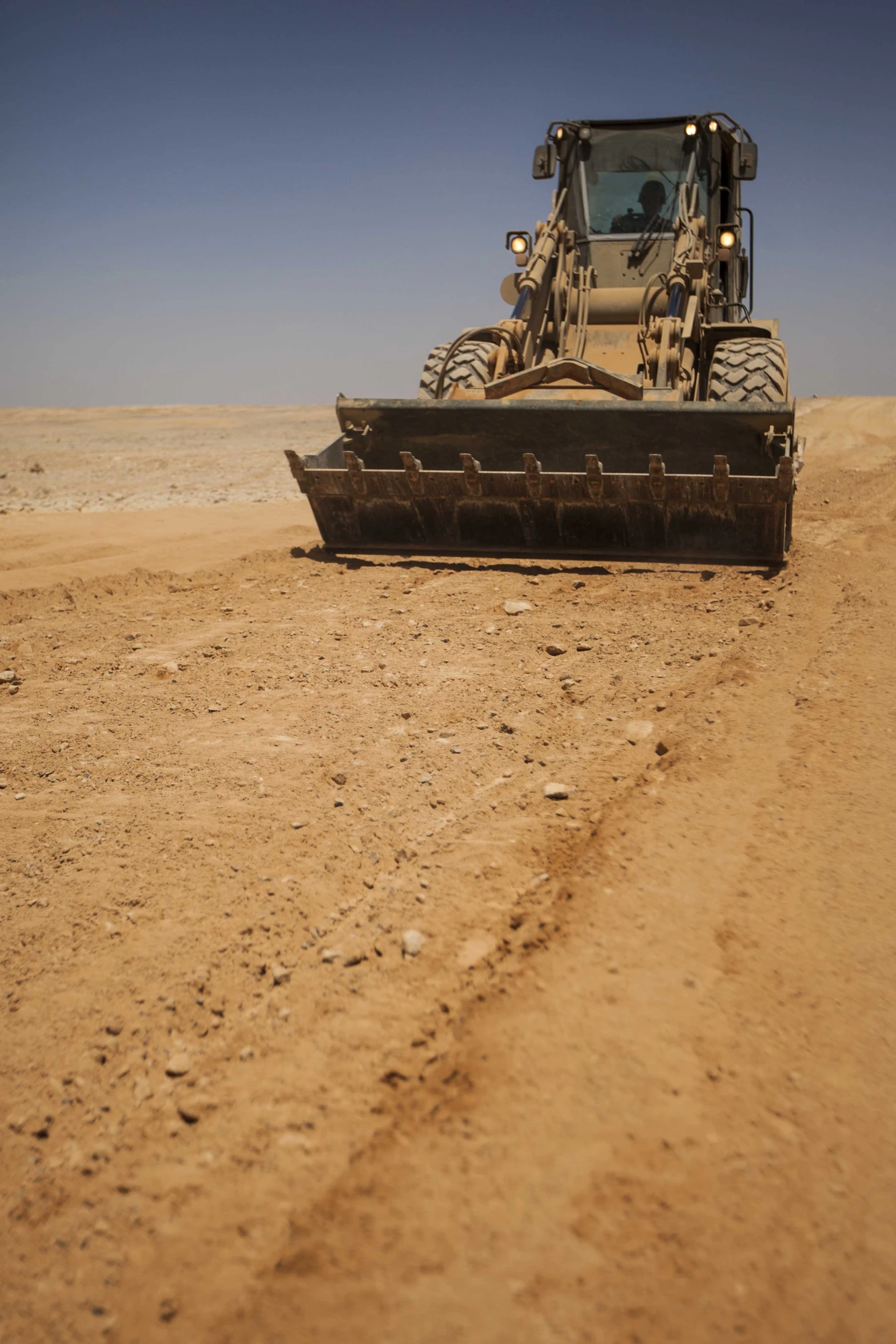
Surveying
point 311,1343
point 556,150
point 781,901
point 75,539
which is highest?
point 556,150

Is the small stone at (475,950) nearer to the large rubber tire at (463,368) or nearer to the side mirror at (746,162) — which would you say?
the large rubber tire at (463,368)

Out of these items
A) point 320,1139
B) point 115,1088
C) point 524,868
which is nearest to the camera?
point 320,1139

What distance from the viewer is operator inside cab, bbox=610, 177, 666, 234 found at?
783 centimetres

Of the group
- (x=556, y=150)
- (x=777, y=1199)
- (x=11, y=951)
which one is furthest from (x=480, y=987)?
(x=556, y=150)

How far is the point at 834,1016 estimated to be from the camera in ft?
7.00

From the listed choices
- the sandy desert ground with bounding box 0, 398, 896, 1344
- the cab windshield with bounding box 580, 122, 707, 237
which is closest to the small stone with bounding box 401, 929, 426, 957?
the sandy desert ground with bounding box 0, 398, 896, 1344

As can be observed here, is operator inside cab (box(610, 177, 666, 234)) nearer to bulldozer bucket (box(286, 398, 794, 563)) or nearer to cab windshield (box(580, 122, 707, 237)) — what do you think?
cab windshield (box(580, 122, 707, 237))

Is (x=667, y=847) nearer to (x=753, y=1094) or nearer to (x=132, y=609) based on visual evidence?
(x=753, y=1094)

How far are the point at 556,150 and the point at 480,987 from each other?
8115 mm

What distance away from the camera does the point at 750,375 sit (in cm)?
692

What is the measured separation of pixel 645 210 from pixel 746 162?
0.96 m

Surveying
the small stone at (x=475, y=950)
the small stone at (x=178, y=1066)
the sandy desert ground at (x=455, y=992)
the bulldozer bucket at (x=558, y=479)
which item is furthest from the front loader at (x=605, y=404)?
the small stone at (x=178, y=1066)

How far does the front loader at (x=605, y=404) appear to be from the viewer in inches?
236

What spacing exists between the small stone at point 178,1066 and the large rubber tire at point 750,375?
249 inches
